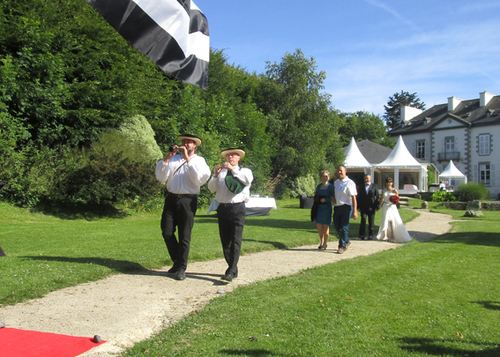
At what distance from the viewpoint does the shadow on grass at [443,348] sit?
11.6ft

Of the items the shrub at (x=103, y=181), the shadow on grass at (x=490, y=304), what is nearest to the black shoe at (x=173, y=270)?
the shadow on grass at (x=490, y=304)

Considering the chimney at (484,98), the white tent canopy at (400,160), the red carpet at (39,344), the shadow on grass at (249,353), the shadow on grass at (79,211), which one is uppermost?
the chimney at (484,98)

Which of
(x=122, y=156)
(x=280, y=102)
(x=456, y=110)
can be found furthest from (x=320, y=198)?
(x=456, y=110)

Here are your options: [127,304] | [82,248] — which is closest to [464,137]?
[82,248]

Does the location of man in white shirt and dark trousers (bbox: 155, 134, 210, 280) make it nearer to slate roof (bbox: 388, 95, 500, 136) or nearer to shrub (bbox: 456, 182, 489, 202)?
shrub (bbox: 456, 182, 489, 202)

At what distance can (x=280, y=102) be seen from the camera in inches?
1502

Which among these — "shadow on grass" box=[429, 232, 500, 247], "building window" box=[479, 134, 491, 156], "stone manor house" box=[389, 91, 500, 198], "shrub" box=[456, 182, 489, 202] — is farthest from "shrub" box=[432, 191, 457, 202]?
"building window" box=[479, 134, 491, 156]

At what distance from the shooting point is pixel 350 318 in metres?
4.41

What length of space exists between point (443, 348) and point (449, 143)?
6258 cm

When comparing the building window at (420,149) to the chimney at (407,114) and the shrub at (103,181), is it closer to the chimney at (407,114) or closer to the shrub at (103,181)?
the chimney at (407,114)

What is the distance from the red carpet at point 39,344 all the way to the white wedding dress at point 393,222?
992 cm

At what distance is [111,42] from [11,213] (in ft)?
33.6

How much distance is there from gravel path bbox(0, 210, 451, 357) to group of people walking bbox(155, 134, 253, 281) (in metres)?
0.43

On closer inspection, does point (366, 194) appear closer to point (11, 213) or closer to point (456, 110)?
A: point (11, 213)
